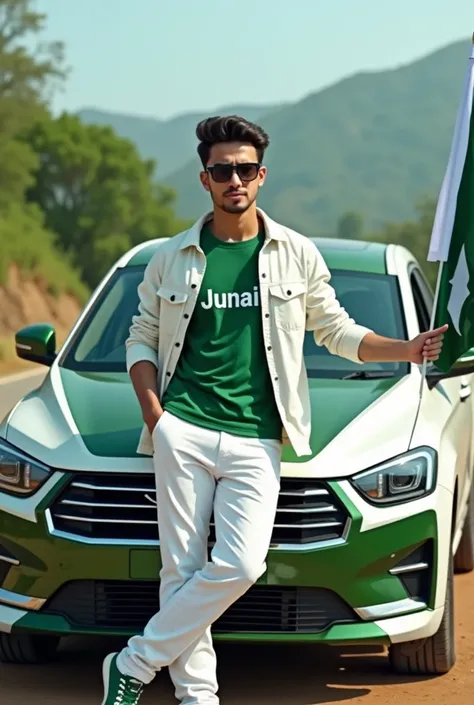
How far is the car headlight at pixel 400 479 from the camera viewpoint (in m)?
5.20

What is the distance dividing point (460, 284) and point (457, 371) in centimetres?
87

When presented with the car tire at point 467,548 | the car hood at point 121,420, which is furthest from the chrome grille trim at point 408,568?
the car tire at point 467,548

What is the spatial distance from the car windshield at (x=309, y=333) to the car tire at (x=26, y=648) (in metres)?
1.19

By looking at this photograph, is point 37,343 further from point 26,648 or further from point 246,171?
point 246,171

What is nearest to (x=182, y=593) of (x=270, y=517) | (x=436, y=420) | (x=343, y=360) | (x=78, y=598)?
(x=270, y=517)

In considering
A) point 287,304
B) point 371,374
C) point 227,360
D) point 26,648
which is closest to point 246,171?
point 287,304

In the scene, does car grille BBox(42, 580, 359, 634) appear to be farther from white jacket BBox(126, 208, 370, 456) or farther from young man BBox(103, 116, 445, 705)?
white jacket BBox(126, 208, 370, 456)

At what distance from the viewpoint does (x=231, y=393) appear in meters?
4.81

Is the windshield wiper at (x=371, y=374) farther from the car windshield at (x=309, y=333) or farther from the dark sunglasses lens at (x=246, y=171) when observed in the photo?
the dark sunglasses lens at (x=246, y=171)

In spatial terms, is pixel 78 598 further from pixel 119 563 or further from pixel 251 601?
pixel 251 601

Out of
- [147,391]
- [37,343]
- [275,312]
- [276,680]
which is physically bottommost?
[276,680]

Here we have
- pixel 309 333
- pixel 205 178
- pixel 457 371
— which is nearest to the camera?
pixel 205 178

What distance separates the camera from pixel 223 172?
4.78 m

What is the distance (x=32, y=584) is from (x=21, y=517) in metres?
0.25
